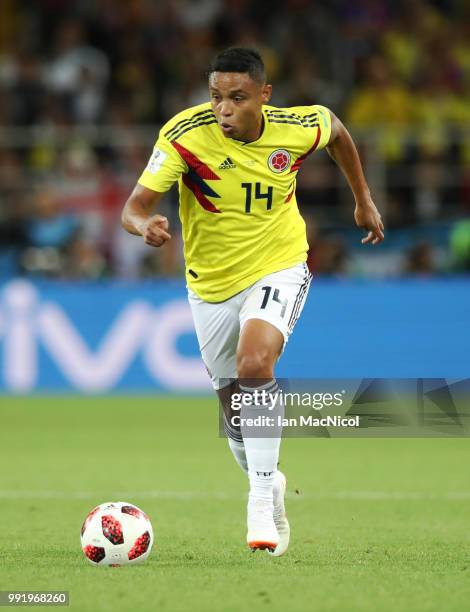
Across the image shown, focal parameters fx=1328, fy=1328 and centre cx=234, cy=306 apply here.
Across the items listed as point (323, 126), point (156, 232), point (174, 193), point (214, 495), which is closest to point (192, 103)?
point (174, 193)

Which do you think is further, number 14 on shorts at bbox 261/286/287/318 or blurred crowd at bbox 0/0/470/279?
blurred crowd at bbox 0/0/470/279

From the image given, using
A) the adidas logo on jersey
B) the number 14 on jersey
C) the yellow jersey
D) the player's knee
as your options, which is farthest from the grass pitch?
the adidas logo on jersey

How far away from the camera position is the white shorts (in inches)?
244

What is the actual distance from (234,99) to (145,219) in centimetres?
74

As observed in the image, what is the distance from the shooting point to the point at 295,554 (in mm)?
6160

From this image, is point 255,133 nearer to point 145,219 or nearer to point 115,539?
point 145,219

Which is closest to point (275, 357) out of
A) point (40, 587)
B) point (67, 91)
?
point (40, 587)

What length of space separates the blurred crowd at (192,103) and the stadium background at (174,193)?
0.02 m

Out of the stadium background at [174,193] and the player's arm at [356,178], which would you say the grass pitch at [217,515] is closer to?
the stadium background at [174,193]

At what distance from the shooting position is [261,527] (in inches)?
235

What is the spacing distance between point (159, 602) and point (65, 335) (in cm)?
919

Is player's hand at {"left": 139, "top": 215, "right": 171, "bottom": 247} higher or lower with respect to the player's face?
lower

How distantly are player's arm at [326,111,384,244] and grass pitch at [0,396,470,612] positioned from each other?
1559 millimetres

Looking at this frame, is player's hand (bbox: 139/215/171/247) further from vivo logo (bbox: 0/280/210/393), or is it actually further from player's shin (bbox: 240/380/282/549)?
vivo logo (bbox: 0/280/210/393)
